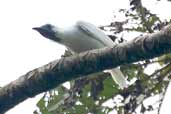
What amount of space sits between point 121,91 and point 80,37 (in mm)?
647

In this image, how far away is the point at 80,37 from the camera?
3.88 m

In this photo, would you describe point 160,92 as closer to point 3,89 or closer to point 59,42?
point 59,42

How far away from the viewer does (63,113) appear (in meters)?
3.59

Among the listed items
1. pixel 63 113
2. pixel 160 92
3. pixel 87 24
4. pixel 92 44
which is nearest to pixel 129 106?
pixel 160 92

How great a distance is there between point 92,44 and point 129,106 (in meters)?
0.90

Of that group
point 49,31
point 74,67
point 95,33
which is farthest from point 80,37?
point 74,67

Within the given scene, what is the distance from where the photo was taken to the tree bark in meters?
2.41

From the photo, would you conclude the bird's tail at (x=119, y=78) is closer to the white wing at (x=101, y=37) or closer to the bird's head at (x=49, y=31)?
the white wing at (x=101, y=37)

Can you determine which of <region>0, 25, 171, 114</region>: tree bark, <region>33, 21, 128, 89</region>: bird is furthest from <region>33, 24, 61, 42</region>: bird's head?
<region>0, 25, 171, 114</region>: tree bark

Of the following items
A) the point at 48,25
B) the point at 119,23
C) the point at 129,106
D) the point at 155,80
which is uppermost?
the point at 48,25

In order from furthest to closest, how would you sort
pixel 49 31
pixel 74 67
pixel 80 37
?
pixel 80 37 → pixel 49 31 → pixel 74 67

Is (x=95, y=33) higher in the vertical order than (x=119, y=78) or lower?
higher

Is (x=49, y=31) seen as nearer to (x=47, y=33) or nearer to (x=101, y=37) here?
(x=47, y=33)

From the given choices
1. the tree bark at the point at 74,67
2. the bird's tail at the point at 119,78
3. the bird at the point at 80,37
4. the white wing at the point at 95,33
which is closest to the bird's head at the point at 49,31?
the bird at the point at 80,37
